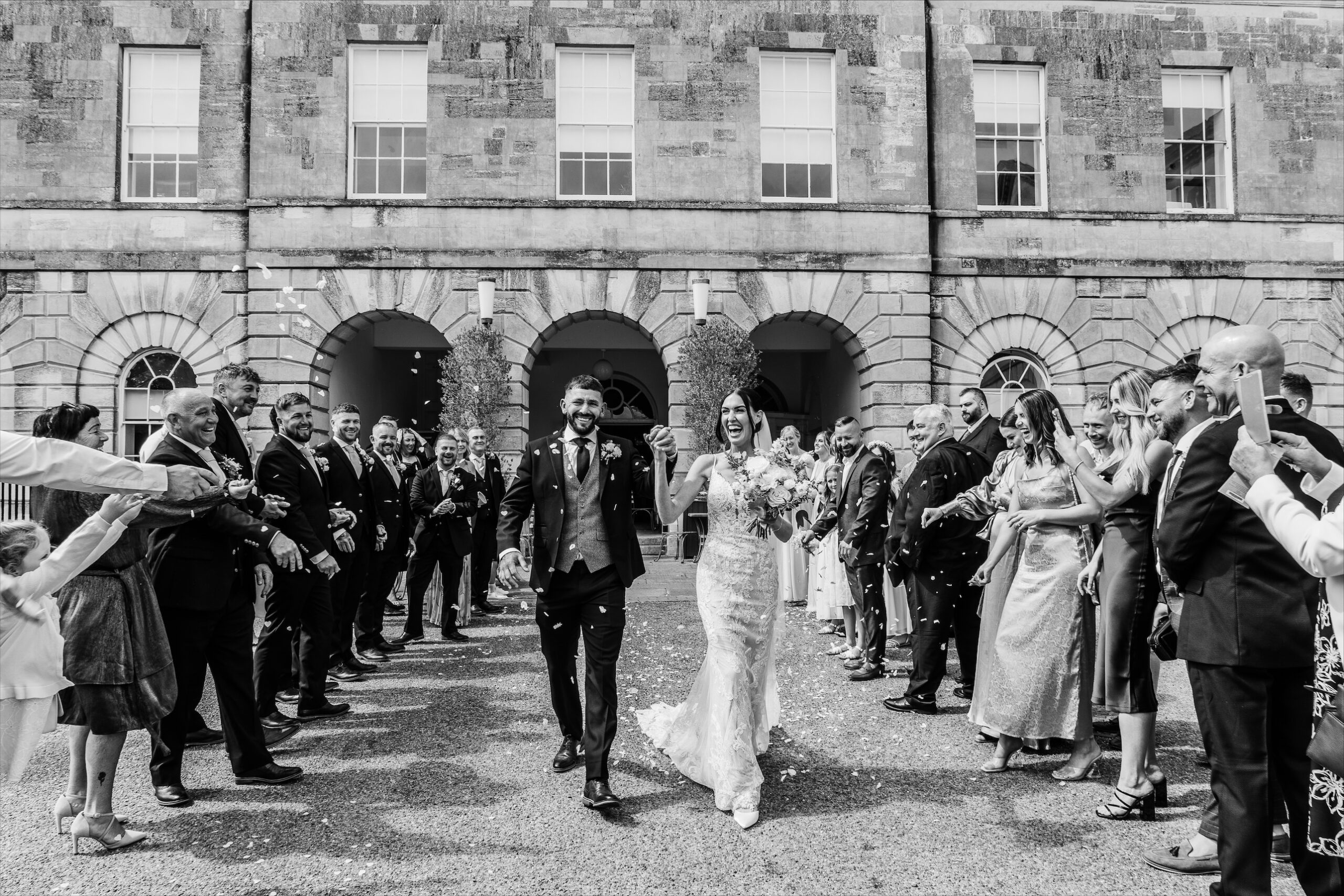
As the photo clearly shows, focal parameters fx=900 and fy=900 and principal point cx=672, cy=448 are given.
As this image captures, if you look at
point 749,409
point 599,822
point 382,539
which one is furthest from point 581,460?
point 382,539

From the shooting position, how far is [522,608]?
11102 mm

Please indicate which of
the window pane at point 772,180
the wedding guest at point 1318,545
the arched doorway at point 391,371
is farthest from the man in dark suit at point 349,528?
the window pane at point 772,180

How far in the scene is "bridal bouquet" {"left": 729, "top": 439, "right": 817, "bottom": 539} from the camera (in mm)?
4781

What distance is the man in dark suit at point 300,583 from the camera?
18.9 feet

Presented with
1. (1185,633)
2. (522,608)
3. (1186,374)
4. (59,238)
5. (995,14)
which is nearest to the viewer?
(1185,633)

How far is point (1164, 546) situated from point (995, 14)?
14838 millimetres

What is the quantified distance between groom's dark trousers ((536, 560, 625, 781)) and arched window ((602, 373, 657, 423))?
14.4 m

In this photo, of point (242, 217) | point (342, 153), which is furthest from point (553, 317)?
point (242, 217)

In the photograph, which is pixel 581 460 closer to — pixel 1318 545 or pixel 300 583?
pixel 300 583

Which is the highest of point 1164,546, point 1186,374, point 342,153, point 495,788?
point 342,153

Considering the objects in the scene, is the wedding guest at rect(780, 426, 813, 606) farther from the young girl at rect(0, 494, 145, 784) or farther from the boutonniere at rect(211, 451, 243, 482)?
the young girl at rect(0, 494, 145, 784)

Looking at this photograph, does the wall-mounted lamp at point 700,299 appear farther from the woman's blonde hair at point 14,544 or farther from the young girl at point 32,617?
the woman's blonde hair at point 14,544

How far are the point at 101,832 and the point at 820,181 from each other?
45.6 feet

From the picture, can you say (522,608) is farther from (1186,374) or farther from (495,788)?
(1186,374)
